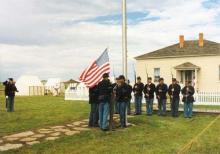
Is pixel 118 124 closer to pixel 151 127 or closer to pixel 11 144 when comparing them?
pixel 151 127

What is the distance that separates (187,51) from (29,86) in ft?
66.3

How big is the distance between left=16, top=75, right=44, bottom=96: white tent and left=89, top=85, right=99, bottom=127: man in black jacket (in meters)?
36.2

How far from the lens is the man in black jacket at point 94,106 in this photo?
49.0ft

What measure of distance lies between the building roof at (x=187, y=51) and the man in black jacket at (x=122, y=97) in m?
25.9

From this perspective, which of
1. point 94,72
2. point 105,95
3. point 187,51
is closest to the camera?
point 105,95

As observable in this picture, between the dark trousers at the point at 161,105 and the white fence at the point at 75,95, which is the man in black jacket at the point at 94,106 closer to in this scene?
the dark trousers at the point at 161,105

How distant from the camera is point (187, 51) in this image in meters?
42.2

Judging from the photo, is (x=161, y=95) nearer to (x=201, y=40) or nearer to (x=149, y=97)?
(x=149, y=97)

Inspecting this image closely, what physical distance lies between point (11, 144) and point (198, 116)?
33.9 ft

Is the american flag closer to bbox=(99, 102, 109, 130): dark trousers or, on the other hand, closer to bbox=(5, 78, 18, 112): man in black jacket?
bbox=(99, 102, 109, 130): dark trousers

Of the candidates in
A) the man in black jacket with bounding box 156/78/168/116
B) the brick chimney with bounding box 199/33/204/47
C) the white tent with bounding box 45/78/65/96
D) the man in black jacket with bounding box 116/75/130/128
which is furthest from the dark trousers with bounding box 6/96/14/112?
the brick chimney with bounding box 199/33/204/47

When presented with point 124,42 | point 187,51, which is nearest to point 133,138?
point 124,42

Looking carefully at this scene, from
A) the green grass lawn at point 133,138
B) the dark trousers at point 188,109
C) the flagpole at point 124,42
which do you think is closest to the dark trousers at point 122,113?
the green grass lawn at point 133,138

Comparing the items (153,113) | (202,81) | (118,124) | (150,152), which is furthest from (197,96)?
(150,152)
